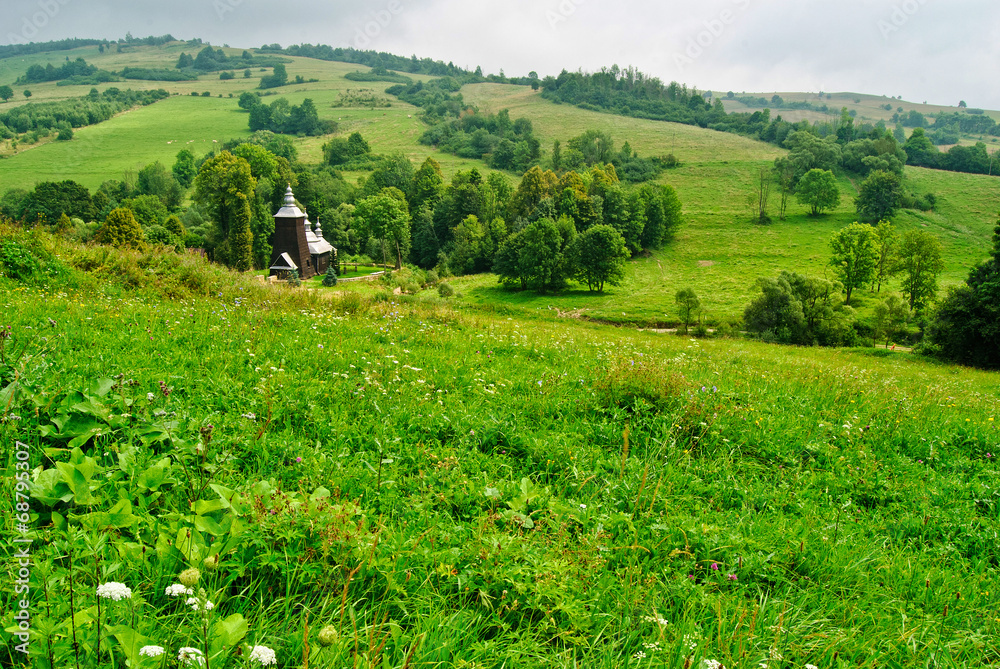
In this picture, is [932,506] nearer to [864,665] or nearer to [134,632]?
[864,665]

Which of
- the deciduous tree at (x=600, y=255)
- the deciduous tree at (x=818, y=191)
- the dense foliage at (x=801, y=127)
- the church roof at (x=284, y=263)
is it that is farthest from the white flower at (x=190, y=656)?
the dense foliage at (x=801, y=127)

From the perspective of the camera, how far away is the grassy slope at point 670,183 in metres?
68.2

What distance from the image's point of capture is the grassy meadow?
96.7 inches

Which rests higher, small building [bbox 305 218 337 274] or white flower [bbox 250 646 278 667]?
white flower [bbox 250 646 278 667]

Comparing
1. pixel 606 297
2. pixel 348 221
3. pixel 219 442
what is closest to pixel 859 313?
pixel 606 297

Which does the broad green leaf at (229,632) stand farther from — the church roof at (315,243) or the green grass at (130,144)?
the green grass at (130,144)

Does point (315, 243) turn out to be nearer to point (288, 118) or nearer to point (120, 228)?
point (120, 228)

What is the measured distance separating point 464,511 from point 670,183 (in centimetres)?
11709

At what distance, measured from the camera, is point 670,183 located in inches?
4296

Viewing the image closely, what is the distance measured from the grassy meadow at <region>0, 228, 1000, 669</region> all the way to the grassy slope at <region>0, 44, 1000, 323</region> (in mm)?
50957

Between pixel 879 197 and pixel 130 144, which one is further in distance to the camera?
pixel 130 144

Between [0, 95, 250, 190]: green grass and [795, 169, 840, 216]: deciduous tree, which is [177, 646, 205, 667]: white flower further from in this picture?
[0, 95, 250, 190]: green grass

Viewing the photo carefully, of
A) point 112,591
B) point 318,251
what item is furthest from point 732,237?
point 112,591

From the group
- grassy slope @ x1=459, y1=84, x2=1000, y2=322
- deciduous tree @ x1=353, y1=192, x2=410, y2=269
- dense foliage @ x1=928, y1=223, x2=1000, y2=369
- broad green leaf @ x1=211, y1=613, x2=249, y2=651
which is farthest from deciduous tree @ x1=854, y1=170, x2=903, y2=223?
broad green leaf @ x1=211, y1=613, x2=249, y2=651
